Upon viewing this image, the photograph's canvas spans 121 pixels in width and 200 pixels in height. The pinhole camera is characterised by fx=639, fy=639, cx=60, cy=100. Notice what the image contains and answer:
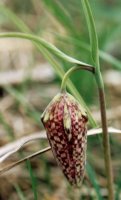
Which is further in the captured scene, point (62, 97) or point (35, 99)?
point (35, 99)

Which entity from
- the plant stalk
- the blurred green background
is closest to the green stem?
the plant stalk

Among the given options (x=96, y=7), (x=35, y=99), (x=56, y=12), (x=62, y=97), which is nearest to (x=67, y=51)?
(x=35, y=99)

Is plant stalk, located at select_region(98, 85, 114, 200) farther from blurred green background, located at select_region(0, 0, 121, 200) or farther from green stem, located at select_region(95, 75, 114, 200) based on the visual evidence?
blurred green background, located at select_region(0, 0, 121, 200)

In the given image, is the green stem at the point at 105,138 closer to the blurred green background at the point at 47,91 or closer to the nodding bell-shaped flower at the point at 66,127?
the nodding bell-shaped flower at the point at 66,127

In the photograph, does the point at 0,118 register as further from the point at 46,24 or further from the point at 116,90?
the point at 46,24

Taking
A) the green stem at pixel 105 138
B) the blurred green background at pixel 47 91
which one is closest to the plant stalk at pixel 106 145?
the green stem at pixel 105 138

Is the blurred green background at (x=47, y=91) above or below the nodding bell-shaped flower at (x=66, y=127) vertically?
below

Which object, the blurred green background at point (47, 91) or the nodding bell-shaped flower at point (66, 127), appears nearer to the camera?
the nodding bell-shaped flower at point (66, 127)

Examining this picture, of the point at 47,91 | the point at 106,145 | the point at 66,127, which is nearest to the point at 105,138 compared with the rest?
the point at 106,145

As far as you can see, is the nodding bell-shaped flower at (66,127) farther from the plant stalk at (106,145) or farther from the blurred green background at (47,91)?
the blurred green background at (47,91)
